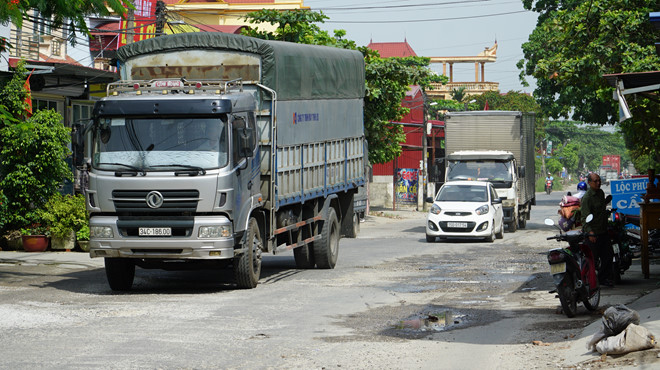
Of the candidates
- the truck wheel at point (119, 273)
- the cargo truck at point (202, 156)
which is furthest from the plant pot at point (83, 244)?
the truck wheel at point (119, 273)

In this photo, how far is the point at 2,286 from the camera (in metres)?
15.0

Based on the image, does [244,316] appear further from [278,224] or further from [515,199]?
[515,199]

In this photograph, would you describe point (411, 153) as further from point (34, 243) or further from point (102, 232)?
point (102, 232)

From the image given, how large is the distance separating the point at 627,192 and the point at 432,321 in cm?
1096

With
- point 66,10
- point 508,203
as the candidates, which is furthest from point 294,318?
point 508,203

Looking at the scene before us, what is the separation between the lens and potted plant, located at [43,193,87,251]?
21203mm

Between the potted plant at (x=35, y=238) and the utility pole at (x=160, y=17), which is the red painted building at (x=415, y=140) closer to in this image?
the utility pole at (x=160, y=17)

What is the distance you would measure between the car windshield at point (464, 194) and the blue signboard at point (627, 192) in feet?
20.5

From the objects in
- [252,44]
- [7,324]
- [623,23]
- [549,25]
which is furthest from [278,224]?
[549,25]

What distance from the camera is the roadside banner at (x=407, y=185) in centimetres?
5628

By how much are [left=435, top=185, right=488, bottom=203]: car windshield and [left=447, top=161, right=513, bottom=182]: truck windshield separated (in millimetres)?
2974

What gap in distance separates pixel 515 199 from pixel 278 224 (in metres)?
17.0

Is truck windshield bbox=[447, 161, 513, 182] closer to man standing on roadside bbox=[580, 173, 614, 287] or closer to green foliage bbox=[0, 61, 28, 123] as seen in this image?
green foliage bbox=[0, 61, 28, 123]

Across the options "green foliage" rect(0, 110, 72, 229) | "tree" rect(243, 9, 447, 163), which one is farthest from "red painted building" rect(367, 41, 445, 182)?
"green foliage" rect(0, 110, 72, 229)
